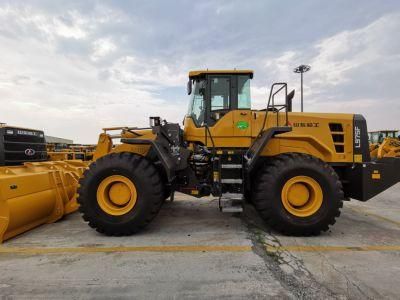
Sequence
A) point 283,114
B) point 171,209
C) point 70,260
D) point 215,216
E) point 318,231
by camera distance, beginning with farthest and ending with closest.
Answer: point 171,209 < point 215,216 < point 283,114 < point 318,231 < point 70,260

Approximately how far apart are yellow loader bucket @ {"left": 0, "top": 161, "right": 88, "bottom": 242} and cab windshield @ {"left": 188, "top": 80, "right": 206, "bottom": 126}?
2823 millimetres

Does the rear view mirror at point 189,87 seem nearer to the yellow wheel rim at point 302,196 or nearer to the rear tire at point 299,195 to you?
the rear tire at point 299,195

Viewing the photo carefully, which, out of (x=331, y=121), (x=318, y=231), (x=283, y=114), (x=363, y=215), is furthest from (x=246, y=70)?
(x=363, y=215)

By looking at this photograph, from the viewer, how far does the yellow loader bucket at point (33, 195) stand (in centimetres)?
393

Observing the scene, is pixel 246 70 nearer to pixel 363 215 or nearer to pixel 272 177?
pixel 272 177

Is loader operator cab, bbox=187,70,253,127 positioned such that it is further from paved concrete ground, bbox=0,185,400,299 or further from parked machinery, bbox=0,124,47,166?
parked machinery, bbox=0,124,47,166

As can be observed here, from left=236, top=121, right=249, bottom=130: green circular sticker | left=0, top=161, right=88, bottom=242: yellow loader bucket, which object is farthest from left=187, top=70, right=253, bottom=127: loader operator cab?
left=0, top=161, right=88, bottom=242: yellow loader bucket

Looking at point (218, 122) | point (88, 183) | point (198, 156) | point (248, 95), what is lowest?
point (88, 183)

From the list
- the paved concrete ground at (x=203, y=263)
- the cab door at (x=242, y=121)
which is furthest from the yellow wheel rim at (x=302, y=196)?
the cab door at (x=242, y=121)

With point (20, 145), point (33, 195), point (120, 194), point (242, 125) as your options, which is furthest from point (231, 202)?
point (20, 145)

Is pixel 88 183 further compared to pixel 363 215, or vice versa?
pixel 363 215

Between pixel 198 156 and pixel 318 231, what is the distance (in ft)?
7.99

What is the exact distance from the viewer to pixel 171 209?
19.9ft

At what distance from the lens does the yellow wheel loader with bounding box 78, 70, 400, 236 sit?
14.1 ft
